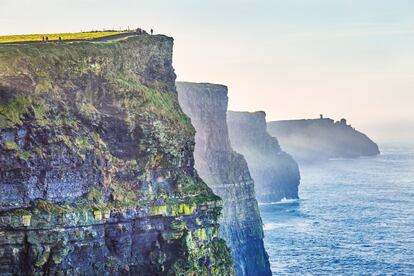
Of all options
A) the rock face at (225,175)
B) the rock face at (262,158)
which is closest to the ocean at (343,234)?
the rock face at (262,158)

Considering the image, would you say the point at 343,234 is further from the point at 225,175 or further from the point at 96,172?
the point at 96,172

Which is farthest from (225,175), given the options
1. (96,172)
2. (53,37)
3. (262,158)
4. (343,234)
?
(262,158)

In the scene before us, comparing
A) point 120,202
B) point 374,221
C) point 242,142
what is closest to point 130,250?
point 120,202

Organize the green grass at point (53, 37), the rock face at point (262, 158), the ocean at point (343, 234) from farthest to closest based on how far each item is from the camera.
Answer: the rock face at point (262, 158)
the ocean at point (343, 234)
the green grass at point (53, 37)

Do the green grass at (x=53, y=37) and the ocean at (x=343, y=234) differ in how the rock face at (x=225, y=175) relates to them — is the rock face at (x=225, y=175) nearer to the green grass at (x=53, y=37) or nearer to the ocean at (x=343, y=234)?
the ocean at (x=343, y=234)

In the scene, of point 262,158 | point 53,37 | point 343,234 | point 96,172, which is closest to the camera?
point 96,172

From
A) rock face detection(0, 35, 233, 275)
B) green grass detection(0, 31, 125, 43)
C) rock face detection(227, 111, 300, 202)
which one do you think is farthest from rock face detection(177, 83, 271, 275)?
rock face detection(227, 111, 300, 202)

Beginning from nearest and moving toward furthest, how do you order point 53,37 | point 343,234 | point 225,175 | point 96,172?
1. point 96,172
2. point 53,37
3. point 225,175
4. point 343,234
